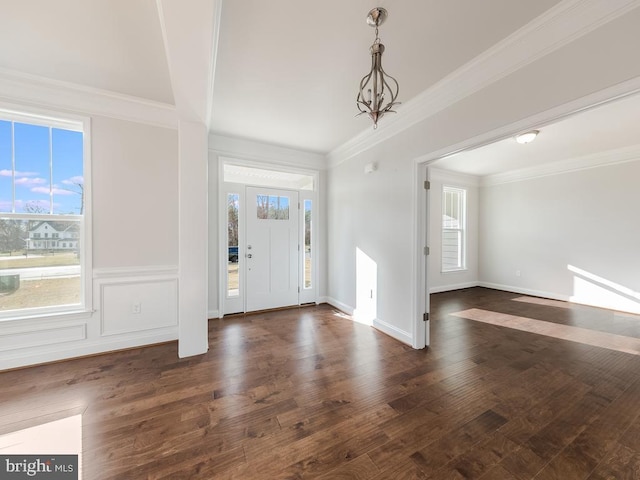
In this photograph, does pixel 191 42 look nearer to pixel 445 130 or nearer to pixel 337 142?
pixel 445 130

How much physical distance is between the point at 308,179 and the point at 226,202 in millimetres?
1579

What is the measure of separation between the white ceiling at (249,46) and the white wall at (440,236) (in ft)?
8.73

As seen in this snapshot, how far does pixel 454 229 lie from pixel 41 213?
7087 mm

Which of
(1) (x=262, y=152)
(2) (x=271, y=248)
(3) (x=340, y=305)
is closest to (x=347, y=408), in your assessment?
(3) (x=340, y=305)

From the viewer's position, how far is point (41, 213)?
8.20 ft

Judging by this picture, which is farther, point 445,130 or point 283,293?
point 283,293

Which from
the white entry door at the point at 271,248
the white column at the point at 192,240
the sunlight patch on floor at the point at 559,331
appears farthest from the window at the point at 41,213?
the sunlight patch on floor at the point at 559,331

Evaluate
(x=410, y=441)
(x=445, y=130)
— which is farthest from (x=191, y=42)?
(x=410, y=441)

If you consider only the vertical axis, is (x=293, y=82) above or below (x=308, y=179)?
above

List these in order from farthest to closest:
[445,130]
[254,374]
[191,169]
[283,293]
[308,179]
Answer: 1. [308,179]
2. [283,293]
3. [191,169]
4. [445,130]
5. [254,374]

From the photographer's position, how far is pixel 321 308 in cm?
431

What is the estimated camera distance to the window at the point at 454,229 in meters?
5.91

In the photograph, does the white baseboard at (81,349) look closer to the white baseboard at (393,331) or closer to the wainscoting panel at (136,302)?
the wainscoting panel at (136,302)

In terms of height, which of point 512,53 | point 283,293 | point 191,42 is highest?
point 512,53
